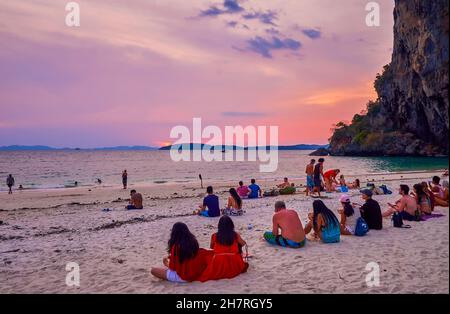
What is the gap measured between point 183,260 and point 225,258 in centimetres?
75

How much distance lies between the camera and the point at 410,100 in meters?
70.7

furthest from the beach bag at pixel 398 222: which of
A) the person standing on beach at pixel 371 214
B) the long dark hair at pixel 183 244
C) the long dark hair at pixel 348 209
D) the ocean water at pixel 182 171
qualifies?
the ocean water at pixel 182 171

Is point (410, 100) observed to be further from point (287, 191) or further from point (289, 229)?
point (289, 229)

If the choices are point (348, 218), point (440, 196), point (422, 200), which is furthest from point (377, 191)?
point (348, 218)

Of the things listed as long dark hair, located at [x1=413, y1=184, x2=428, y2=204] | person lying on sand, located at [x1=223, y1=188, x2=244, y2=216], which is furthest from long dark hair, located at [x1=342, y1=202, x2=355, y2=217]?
person lying on sand, located at [x1=223, y1=188, x2=244, y2=216]

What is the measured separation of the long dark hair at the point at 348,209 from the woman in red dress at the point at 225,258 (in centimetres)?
366

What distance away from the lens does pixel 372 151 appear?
3521 inches

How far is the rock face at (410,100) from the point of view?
50.9 m

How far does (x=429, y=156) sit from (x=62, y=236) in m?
79.6

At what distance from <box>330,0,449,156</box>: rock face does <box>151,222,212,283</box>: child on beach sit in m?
44.0

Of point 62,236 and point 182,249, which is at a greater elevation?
point 182,249

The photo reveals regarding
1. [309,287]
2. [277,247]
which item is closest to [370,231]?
[277,247]
